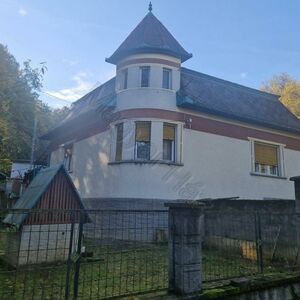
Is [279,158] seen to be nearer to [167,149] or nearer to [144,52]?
[167,149]

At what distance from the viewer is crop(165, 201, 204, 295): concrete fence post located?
4.94m

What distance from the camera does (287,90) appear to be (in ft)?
106

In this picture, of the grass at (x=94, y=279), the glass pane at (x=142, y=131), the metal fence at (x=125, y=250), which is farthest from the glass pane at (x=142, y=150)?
the grass at (x=94, y=279)

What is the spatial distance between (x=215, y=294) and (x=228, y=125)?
12372mm

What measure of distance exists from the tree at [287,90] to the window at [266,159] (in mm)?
13245

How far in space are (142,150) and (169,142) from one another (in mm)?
1298

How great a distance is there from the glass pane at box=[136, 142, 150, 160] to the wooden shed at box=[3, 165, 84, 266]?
586cm

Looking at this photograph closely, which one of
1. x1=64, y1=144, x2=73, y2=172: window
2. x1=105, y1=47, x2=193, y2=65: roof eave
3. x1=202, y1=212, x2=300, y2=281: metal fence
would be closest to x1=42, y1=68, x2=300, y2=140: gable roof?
x1=64, y1=144, x2=73, y2=172: window

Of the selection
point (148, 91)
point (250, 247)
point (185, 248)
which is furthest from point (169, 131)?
point (185, 248)

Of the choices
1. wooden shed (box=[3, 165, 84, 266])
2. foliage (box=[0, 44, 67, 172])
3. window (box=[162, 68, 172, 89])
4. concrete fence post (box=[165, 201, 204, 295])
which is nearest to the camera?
concrete fence post (box=[165, 201, 204, 295])

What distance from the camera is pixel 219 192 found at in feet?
51.1

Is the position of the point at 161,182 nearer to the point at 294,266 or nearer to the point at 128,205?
the point at 128,205

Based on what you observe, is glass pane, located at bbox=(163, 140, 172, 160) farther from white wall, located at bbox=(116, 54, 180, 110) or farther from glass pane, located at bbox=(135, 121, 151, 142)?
white wall, located at bbox=(116, 54, 180, 110)

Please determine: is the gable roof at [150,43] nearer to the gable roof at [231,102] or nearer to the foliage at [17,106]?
the gable roof at [231,102]
